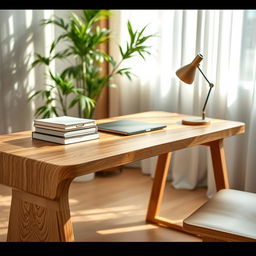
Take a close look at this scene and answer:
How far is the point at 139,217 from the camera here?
301 centimetres

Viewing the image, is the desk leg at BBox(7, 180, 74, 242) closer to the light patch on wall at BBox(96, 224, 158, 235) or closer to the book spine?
the book spine

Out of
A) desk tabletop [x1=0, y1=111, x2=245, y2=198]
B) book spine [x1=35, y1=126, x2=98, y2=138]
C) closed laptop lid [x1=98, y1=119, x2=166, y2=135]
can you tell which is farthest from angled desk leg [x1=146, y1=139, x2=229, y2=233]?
book spine [x1=35, y1=126, x2=98, y2=138]

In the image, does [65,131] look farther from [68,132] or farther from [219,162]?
[219,162]

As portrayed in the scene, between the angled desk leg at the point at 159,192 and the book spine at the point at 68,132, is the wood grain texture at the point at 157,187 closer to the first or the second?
the angled desk leg at the point at 159,192

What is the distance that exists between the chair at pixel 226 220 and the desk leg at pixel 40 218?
47 cm

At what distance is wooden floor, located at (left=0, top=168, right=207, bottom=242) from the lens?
2.74 metres

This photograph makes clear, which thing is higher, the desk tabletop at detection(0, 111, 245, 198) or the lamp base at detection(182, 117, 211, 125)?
the lamp base at detection(182, 117, 211, 125)

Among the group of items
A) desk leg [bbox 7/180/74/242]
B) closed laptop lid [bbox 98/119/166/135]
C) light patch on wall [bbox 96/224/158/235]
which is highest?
closed laptop lid [bbox 98/119/166/135]

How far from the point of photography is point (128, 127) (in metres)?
2.36

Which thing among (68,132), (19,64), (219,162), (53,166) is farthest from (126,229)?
(19,64)

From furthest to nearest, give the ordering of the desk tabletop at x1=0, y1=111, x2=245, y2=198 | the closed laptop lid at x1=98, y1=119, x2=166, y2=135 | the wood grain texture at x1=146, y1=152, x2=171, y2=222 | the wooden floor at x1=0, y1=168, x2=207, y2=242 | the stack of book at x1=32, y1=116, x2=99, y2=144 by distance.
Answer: the wood grain texture at x1=146, y1=152, x2=171, y2=222
the wooden floor at x1=0, y1=168, x2=207, y2=242
the closed laptop lid at x1=98, y1=119, x2=166, y2=135
the stack of book at x1=32, y1=116, x2=99, y2=144
the desk tabletop at x1=0, y1=111, x2=245, y2=198

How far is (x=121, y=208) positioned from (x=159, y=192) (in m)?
0.37
